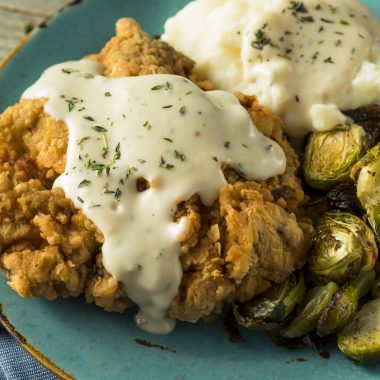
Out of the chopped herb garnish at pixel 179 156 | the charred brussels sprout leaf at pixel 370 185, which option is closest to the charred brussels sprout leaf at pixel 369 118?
the charred brussels sprout leaf at pixel 370 185

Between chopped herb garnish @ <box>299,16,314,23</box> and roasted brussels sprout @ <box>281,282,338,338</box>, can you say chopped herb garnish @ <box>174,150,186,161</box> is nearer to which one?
roasted brussels sprout @ <box>281,282,338,338</box>

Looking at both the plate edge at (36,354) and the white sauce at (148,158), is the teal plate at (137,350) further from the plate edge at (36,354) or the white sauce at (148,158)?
the white sauce at (148,158)

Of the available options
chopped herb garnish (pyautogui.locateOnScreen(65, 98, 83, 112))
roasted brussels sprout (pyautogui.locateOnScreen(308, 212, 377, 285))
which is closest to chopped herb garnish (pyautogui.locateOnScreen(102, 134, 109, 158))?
chopped herb garnish (pyautogui.locateOnScreen(65, 98, 83, 112))

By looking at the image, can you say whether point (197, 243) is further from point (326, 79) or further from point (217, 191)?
point (326, 79)

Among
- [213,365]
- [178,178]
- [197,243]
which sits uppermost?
[178,178]

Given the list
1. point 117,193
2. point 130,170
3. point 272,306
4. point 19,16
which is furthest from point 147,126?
point 19,16

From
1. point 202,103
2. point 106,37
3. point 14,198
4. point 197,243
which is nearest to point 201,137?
point 202,103
